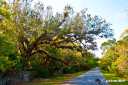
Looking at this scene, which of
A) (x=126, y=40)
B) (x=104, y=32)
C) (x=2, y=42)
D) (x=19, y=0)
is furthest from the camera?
(x=126, y=40)

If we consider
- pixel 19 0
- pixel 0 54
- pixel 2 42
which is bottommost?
pixel 0 54

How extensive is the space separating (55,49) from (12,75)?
23.0ft

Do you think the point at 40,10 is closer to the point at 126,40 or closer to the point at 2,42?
the point at 2,42

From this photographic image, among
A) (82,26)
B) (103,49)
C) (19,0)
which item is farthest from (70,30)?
(103,49)

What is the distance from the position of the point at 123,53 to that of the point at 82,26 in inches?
321

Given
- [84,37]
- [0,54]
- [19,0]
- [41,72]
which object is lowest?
[41,72]

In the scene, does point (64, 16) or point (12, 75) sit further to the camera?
point (64, 16)

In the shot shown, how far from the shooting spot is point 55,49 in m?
17.8

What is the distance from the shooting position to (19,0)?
13938 millimetres

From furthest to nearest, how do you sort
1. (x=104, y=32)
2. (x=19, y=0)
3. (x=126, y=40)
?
1. (x=126, y=40)
2. (x=104, y=32)
3. (x=19, y=0)

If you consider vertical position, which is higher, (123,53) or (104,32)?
(104,32)

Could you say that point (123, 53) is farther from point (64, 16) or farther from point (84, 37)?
point (64, 16)

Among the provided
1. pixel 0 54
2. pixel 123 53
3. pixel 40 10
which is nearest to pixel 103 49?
pixel 123 53

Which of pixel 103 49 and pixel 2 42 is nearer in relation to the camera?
pixel 2 42
